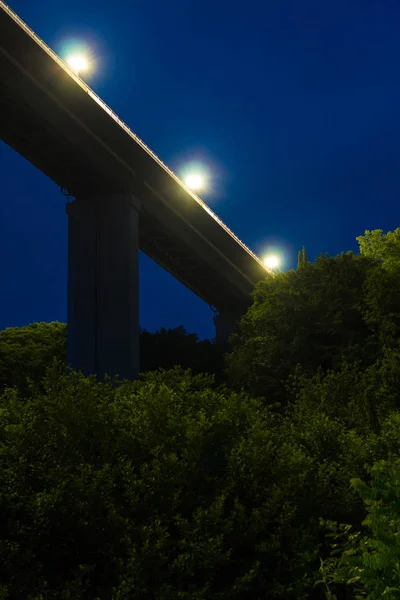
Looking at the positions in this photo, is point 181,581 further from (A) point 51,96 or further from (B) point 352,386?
(A) point 51,96

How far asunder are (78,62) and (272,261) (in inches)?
1287

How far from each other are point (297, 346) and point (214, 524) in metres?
22.8

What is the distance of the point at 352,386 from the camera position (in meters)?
23.9

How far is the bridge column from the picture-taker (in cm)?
3853

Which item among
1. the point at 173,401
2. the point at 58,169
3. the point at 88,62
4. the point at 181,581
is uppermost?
the point at 88,62

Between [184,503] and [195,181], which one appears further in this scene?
[195,181]

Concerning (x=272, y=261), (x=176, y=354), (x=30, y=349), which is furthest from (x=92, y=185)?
(x=272, y=261)

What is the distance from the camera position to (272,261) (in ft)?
209

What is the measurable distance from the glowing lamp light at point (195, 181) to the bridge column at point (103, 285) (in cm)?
935

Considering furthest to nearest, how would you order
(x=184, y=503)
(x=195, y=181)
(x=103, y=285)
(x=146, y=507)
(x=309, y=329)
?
1. (x=195, y=181)
2. (x=103, y=285)
3. (x=309, y=329)
4. (x=184, y=503)
5. (x=146, y=507)

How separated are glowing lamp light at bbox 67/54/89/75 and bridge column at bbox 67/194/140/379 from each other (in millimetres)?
7596

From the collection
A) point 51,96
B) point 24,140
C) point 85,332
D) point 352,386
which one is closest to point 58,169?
point 24,140

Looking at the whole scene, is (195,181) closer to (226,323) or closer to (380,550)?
(226,323)

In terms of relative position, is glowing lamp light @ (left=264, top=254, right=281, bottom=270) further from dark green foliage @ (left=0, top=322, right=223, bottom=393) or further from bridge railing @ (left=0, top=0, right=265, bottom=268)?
bridge railing @ (left=0, top=0, right=265, bottom=268)
